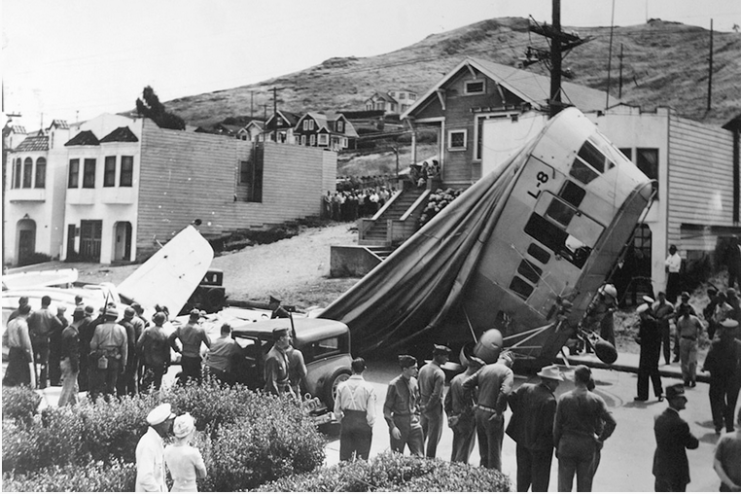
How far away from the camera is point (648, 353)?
6531 millimetres

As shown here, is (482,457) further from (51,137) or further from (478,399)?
(51,137)

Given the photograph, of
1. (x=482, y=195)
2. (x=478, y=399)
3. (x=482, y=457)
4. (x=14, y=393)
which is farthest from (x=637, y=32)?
(x=14, y=393)

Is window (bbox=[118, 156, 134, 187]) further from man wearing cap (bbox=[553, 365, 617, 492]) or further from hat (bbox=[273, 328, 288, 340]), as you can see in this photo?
man wearing cap (bbox=[553, 365, 617, 492])

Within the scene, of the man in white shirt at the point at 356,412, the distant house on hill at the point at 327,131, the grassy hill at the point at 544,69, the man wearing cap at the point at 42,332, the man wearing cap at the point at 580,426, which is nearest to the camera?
the man wearing cap at the point at 580,426

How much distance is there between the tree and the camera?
833 cm

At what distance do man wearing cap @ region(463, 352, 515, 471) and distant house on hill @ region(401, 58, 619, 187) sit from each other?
9.70ft

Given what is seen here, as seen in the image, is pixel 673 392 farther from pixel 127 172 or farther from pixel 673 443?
pixel 127 172

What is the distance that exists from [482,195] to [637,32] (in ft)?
7.99

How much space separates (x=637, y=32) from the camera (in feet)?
22.5

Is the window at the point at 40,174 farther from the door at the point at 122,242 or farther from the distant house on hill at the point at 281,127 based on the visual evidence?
the distant house on hill at the point at 281,127

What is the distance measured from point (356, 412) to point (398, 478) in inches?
→ 26.8

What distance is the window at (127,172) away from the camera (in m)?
8.29

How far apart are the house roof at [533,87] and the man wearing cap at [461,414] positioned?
3375 mm

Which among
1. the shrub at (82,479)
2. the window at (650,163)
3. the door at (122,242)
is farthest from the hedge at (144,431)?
the window at (650,163)
